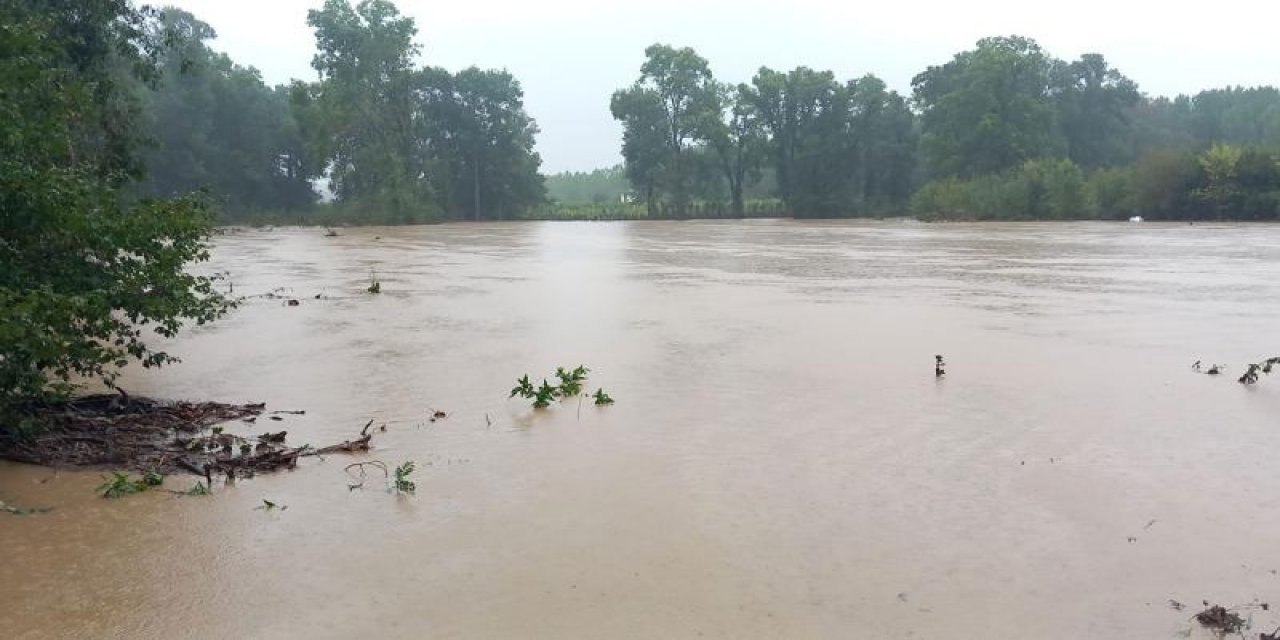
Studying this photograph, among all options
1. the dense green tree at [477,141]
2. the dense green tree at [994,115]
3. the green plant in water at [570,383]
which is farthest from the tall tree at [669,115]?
the green plant in water at [570,383]

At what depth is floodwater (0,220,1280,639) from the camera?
3.53 meters

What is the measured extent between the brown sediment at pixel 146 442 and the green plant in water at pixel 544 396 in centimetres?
125

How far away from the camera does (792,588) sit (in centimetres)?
371

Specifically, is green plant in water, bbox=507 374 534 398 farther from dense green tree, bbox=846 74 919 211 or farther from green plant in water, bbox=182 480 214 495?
dense green tree, bbox=846 74 919 211

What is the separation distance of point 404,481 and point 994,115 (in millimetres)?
59730

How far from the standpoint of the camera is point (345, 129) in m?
54.6

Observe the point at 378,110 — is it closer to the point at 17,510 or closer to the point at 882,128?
the point at 882,128

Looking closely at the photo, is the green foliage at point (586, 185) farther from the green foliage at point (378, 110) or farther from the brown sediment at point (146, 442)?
the brown sediment at point (146, 442)

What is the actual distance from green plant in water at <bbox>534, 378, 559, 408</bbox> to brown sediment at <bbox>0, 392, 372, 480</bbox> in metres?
1.25

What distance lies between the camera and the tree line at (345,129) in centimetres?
5538

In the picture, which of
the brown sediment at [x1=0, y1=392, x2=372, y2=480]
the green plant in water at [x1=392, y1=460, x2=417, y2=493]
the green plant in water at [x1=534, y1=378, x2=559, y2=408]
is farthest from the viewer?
the green plant in water at [x1=534, y1=378, x2=559, y2=408]

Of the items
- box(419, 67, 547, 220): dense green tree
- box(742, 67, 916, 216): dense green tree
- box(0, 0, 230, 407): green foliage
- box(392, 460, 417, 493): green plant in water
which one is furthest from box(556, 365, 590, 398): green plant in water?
box(742, 67, 916, 216): dense green tree

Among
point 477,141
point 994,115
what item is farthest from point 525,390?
point 477,141

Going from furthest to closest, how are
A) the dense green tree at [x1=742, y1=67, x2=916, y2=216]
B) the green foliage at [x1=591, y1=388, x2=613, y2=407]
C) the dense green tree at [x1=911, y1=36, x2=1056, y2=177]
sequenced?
the dense green tree at [x1=742, y1=67, x2=916, y2=216] < the dense green tree at [x1=911, y1=36, x2=1056, y2=177] < the green foliage at [x1=591, y1=388, x2=613, y2=407]
